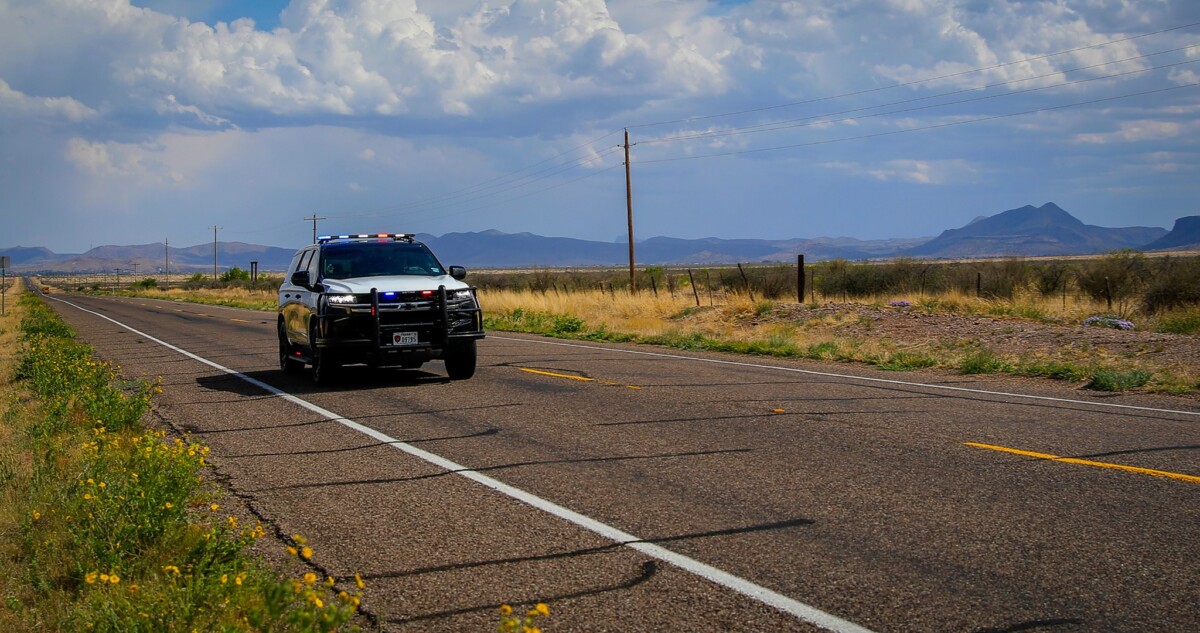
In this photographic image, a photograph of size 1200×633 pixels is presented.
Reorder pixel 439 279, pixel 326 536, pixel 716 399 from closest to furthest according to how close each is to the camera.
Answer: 1. pixel 326 536
2. pixel 716 399
3. pixel 439 279

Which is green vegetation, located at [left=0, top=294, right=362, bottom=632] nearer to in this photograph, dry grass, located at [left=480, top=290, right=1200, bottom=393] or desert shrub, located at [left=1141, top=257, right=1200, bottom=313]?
dry grass, located at [left=480, top=290, right=1200, bottom=393]

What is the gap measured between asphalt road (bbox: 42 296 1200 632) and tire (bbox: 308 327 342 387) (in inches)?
17.0

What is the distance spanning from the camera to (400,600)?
5.02 metres

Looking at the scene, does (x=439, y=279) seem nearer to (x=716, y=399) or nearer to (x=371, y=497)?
(x=716, y=399)

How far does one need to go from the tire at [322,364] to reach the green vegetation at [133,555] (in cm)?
475

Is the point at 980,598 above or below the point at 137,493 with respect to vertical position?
below

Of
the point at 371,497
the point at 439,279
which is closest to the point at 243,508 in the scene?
the point at 371,497

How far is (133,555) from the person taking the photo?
5340 millimetres

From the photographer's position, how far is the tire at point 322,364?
13633 millimetres

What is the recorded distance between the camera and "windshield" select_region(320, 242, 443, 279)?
47.4 ft

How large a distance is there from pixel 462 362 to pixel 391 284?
1516 millimetres

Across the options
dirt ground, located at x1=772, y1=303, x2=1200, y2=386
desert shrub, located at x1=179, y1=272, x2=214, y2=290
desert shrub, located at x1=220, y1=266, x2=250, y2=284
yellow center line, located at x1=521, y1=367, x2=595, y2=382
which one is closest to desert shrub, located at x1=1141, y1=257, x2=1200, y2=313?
dirt ground, located at x1=772, y1=303, x2=1200, y2=386

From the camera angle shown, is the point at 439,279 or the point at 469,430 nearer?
the point at 469,430

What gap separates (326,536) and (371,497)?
0.99 metres
